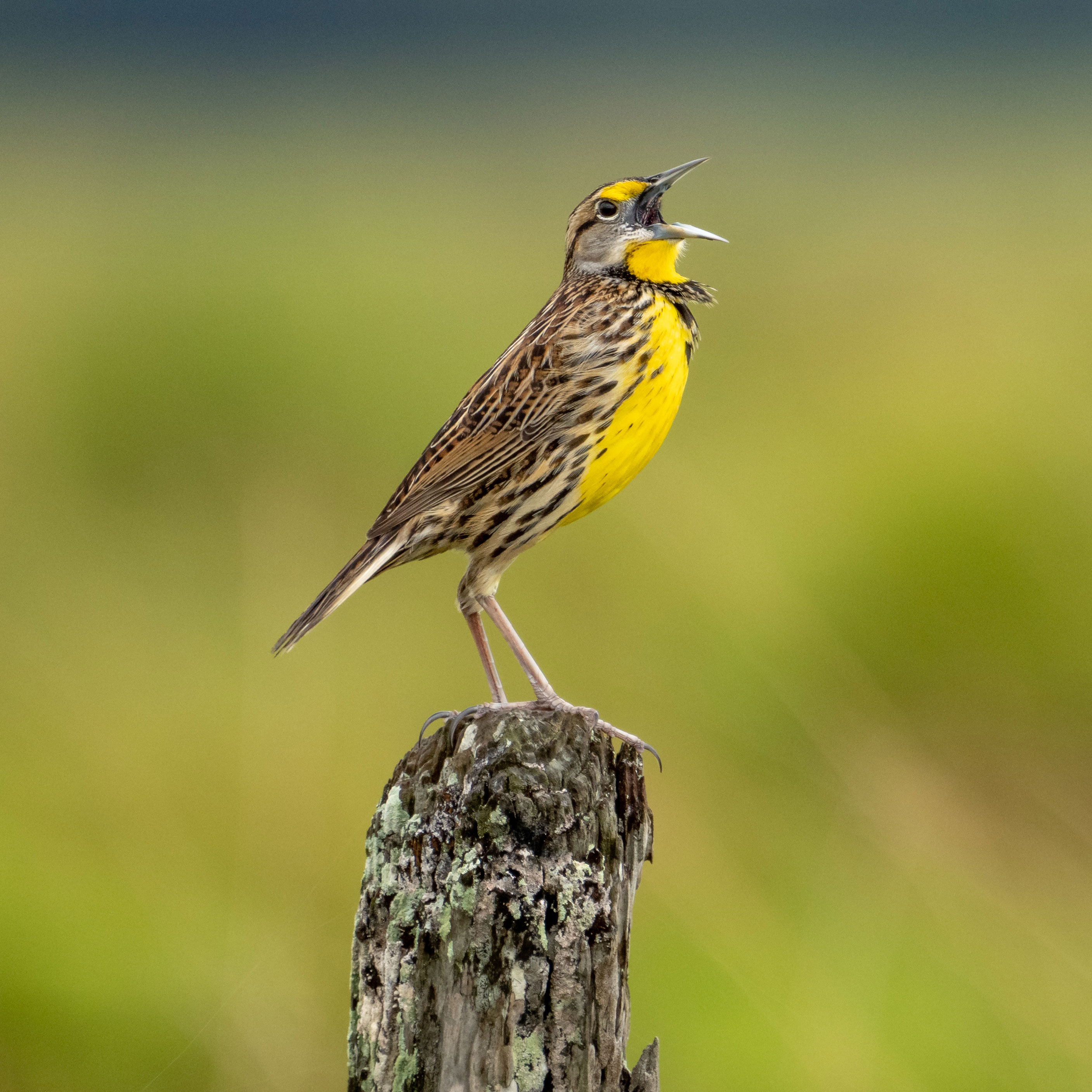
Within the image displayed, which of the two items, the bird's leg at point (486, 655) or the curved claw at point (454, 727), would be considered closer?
the curved claw at point (454, 727)

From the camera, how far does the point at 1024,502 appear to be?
6.49 meters

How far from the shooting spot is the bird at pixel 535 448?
296cm

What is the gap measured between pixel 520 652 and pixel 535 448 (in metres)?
0.43

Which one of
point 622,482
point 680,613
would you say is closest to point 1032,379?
point 680,613

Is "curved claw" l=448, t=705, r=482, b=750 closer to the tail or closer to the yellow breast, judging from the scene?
the tail

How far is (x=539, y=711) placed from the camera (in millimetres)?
2389

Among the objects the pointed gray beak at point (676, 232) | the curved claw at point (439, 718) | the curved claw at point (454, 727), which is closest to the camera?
the curved claw at point (454, 727)

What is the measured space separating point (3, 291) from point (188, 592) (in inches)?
133

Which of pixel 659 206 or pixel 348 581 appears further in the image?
pixel 659 206

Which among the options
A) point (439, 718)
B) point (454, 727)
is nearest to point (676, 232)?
point (439, 718)

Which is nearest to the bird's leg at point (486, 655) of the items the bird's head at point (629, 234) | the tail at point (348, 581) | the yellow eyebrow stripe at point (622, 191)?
the tail at point (348, 581)

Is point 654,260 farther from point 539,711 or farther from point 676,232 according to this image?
point 539,711

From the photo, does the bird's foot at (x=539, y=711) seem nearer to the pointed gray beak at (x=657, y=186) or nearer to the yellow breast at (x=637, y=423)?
the yellow breast at (x=637, y=423)

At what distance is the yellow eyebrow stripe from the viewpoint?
10.7ft
